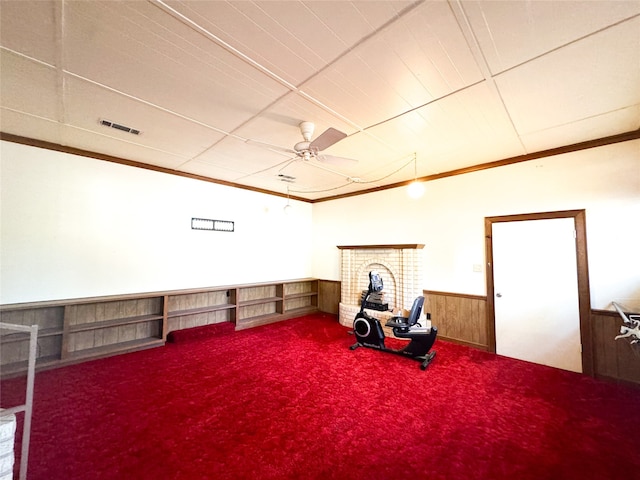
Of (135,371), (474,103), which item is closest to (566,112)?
(474,103)

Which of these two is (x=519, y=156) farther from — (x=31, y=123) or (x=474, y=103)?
(x=31, y=123)

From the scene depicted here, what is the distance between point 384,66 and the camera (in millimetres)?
1994

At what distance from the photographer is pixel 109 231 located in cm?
386

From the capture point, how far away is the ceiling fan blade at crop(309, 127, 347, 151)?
7.69 feet

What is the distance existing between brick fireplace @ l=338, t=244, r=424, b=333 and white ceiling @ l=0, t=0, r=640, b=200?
6.67 feet

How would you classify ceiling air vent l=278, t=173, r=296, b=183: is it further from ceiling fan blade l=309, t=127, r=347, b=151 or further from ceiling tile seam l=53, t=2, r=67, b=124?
ceiling tile seam l=53, t=2, r=67, b=124

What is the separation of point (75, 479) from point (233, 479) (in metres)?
1.01

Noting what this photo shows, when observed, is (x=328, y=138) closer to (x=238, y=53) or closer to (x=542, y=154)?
(x=238, y=53)

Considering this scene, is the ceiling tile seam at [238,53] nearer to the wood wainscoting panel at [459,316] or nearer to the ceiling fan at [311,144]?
the ceiling fan at [311,144]

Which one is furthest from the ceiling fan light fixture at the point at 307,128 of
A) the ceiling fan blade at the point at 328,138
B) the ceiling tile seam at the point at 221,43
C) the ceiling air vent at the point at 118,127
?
the ceiling air vent at the point at 118,127

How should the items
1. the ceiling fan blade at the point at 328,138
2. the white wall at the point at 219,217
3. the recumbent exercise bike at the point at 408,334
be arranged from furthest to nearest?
the recumbent exercise bike at the point at 408,334 → the white wall at the point at 219,217 → the ceiling fan blade at the point at 328,138

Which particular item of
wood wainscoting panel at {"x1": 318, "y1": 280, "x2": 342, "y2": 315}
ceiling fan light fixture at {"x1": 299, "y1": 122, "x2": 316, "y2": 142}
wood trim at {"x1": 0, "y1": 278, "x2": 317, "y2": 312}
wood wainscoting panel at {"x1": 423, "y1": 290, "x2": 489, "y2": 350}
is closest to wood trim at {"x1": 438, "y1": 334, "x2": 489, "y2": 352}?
wood wainscoting panel at {"x1": 423, "y1": 290, "x2": 489, "y2": 350}

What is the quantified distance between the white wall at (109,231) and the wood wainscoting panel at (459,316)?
3554mm

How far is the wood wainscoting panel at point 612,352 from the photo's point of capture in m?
2.94
